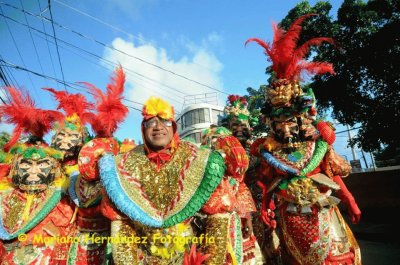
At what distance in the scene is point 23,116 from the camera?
11.1 feet

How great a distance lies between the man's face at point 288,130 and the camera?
3123 millimetres

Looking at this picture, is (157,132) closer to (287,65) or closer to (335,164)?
(287,65)

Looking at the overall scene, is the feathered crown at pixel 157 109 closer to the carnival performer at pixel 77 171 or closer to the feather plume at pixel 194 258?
the carnival performer at pixel 77 171

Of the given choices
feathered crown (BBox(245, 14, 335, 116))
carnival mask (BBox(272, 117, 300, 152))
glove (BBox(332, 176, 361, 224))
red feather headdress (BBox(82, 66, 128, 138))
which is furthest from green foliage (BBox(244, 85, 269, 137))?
red feather headdress (BBox(82, 66, 128, 138))

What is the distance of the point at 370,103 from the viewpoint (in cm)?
869

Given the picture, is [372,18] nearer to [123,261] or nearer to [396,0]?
[396,0]

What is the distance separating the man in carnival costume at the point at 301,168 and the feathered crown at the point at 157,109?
4.33 feet

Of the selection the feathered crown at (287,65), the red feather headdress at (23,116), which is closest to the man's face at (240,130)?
the feathered crown at (287,65)

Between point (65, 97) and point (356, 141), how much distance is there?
333 inches

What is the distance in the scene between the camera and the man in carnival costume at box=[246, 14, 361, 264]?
291 centimetres

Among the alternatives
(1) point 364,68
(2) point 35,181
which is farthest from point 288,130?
(1) point 364,68

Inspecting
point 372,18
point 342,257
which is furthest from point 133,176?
point 372,18

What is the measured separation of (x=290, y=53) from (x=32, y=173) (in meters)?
2.89

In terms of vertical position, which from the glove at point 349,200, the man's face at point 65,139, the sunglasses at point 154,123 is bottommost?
the glove at point 349,200
